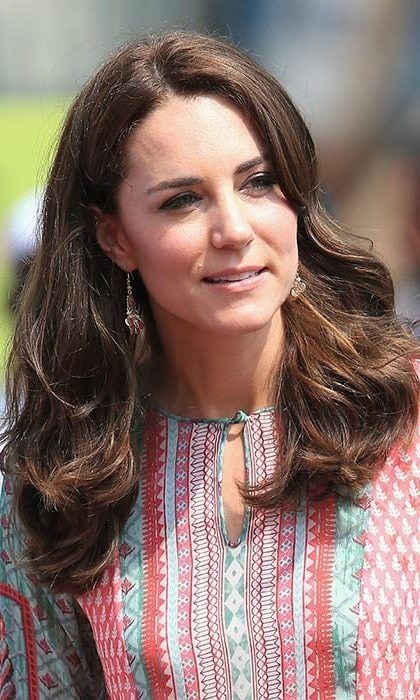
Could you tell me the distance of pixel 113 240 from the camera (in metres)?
2.76

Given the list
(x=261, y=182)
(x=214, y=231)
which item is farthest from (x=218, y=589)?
(x=261, y=182)

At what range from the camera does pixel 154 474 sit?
A: 8.93ft

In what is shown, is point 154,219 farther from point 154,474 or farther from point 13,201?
point 13,201

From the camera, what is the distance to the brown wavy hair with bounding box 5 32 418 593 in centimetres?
260

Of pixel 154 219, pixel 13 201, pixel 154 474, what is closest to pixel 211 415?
pixel 154 474

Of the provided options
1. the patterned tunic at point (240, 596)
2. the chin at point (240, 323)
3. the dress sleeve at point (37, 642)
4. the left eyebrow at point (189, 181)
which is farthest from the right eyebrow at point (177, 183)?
the dress sleeve at point (37, 642)

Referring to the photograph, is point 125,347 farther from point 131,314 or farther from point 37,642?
point 37,642

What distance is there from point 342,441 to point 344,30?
3.86m

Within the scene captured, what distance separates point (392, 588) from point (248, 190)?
76cm

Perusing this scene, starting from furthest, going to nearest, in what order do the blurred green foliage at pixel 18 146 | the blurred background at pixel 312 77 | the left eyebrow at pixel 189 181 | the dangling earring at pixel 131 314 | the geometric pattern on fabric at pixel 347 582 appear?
1. the blurred green foliage at pixel 18 146
2. the blurred background at pixel 312 77
3. the dangling earring at pixel 131 314
4. the left eyebrow at pixel 189 181
5. the geometric pattern on fabric at pixel 347 582

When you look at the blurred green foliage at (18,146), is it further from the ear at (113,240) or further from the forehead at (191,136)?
the forehead at (191,136)

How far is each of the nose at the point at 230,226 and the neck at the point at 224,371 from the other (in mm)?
228

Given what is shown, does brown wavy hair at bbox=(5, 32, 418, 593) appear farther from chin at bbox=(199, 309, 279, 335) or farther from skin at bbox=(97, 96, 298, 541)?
chin at bbox=(199, 309, 279, 335)

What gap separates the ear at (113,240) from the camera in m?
2.72
